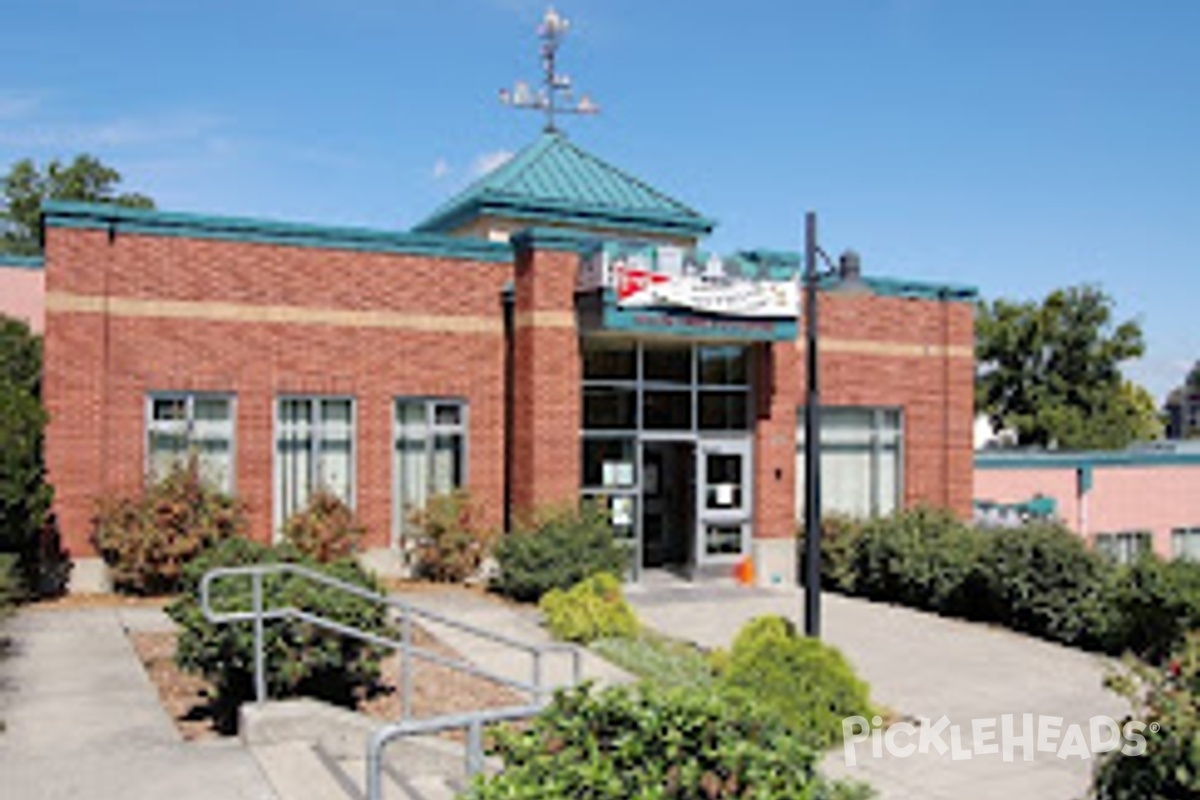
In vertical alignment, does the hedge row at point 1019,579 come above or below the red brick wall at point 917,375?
below

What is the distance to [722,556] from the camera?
773 inches

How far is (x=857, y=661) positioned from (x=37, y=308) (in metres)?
17.4

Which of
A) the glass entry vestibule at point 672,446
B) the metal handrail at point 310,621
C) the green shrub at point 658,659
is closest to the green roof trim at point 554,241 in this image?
the glass entry vestibule at point 672,446

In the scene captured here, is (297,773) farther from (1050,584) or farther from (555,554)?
(1050,584)

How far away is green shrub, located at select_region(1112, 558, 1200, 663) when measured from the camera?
14.7 meters

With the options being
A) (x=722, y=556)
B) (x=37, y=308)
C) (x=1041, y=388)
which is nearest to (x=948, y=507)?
(x=722, y=556)

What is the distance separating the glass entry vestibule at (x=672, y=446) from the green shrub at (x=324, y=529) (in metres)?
3.82

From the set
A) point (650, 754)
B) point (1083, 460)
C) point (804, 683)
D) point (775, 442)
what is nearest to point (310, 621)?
point (804, 683)

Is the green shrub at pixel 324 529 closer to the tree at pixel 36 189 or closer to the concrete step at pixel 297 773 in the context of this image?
the concrete step at pixel 297 773

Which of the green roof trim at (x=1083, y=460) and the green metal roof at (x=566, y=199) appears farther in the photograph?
the green roof trim at (x=1083, y=460)

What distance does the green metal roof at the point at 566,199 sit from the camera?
22.1m

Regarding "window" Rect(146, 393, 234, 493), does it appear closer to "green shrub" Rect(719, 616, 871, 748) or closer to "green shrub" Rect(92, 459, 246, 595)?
"green shrub" Rect(92, 459, 246, 595)

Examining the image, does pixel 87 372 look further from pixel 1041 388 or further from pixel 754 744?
pixel 1041 388

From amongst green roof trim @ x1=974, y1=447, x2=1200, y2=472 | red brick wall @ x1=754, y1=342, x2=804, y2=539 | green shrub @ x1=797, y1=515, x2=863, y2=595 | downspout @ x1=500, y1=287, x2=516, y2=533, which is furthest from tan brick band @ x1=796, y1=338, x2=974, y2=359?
downspout @ x1=500, y1=287, x2=516, y2=533
